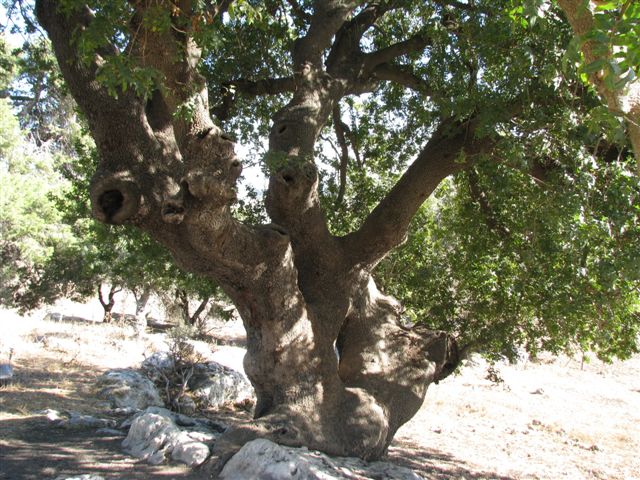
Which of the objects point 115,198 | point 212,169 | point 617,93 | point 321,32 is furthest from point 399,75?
point 617,93

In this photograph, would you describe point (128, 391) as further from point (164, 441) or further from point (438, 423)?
point (438, 423)

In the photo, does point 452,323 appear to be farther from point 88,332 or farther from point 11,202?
point 11,202

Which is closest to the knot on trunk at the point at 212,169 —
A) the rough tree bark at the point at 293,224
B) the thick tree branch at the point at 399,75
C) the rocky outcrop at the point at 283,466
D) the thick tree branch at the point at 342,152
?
the rough tree bark at the point at 293,224

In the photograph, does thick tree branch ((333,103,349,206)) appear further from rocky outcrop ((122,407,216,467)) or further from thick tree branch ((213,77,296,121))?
rocky outcrop ((122,407,216,467))

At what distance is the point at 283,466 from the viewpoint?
4699 mm

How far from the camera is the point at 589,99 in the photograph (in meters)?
5.84

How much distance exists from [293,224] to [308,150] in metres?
0.98

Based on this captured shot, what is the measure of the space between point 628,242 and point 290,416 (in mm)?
4053

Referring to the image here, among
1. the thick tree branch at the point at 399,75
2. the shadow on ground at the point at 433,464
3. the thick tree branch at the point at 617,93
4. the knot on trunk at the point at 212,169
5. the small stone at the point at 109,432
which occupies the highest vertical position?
the thick tree branch at the point at 399,75

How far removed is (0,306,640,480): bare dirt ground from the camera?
18.2 ft

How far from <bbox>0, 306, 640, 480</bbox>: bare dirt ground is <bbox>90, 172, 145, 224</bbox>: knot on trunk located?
2423 mm

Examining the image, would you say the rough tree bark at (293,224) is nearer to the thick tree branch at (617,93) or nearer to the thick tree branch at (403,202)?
the thick tree branch at (403,202)

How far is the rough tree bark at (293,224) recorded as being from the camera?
4504mm

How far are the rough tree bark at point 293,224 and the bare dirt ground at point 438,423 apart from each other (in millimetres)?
1464
